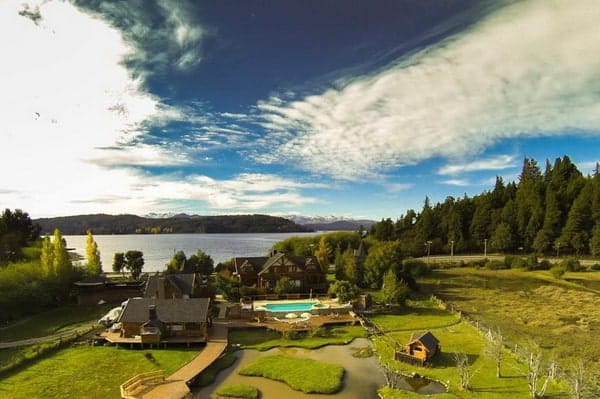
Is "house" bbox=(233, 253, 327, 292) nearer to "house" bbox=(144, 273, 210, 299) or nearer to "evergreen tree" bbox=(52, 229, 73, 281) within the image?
"house" bbox=(144, 273, 210, 299)

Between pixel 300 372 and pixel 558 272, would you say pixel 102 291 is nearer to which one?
pixel 300 372

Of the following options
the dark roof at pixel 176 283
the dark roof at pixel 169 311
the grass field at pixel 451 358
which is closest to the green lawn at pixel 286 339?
the grass field at pixel 451 358

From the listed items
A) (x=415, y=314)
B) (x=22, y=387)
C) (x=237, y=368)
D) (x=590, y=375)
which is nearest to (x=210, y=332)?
(x=237, y=368)

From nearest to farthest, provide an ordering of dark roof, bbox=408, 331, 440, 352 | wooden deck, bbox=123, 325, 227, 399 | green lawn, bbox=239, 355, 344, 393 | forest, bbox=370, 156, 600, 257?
wooden deck, bbox=123, 325, 227, 399 → green lawn, bbox=239, 355, 344, 393 → dark roof, bbox=408, 331, 440, 352 → forest, bbox=370, 156, 600, 257

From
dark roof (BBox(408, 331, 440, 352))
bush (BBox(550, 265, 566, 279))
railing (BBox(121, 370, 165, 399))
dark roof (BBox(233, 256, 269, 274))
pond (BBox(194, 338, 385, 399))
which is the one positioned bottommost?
pond (BBox(194, 338, 385, 399))

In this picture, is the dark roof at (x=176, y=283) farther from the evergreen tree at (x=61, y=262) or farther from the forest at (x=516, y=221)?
the forest at (x=516, y=221)

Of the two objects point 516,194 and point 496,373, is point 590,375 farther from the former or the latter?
point 516,194

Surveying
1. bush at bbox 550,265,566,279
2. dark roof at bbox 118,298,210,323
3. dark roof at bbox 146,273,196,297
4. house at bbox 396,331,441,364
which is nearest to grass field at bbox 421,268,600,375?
bush at bbox 550,265,566,279
